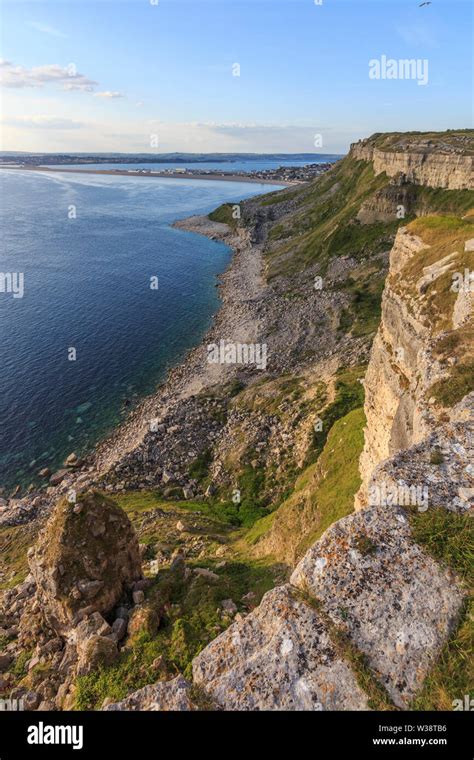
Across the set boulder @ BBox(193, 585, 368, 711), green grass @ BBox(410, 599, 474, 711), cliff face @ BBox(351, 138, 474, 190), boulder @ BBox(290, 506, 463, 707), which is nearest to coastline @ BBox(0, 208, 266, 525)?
boulder @ BBox(193, 585, 368, 711)

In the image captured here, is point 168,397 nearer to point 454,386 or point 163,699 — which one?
point 454,386

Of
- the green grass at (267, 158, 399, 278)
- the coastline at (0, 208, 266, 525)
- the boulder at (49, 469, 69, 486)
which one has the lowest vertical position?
the boulder at (49, 469, 69, 486)

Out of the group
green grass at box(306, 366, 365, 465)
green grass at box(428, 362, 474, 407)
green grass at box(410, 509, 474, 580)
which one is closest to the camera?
green grass at box(410, 509, 474, 580)

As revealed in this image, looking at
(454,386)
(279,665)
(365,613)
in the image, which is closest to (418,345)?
(454,386)

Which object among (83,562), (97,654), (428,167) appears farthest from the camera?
(428,167)

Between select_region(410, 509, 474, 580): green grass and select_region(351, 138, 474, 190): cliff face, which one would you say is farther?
select_region(351, 138, 474, 190): cliff face

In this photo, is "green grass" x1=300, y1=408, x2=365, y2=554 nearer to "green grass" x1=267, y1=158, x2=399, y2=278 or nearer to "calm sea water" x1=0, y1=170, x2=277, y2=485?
"calm sea water" x1=0, y1=170, x2=277, y2=485
